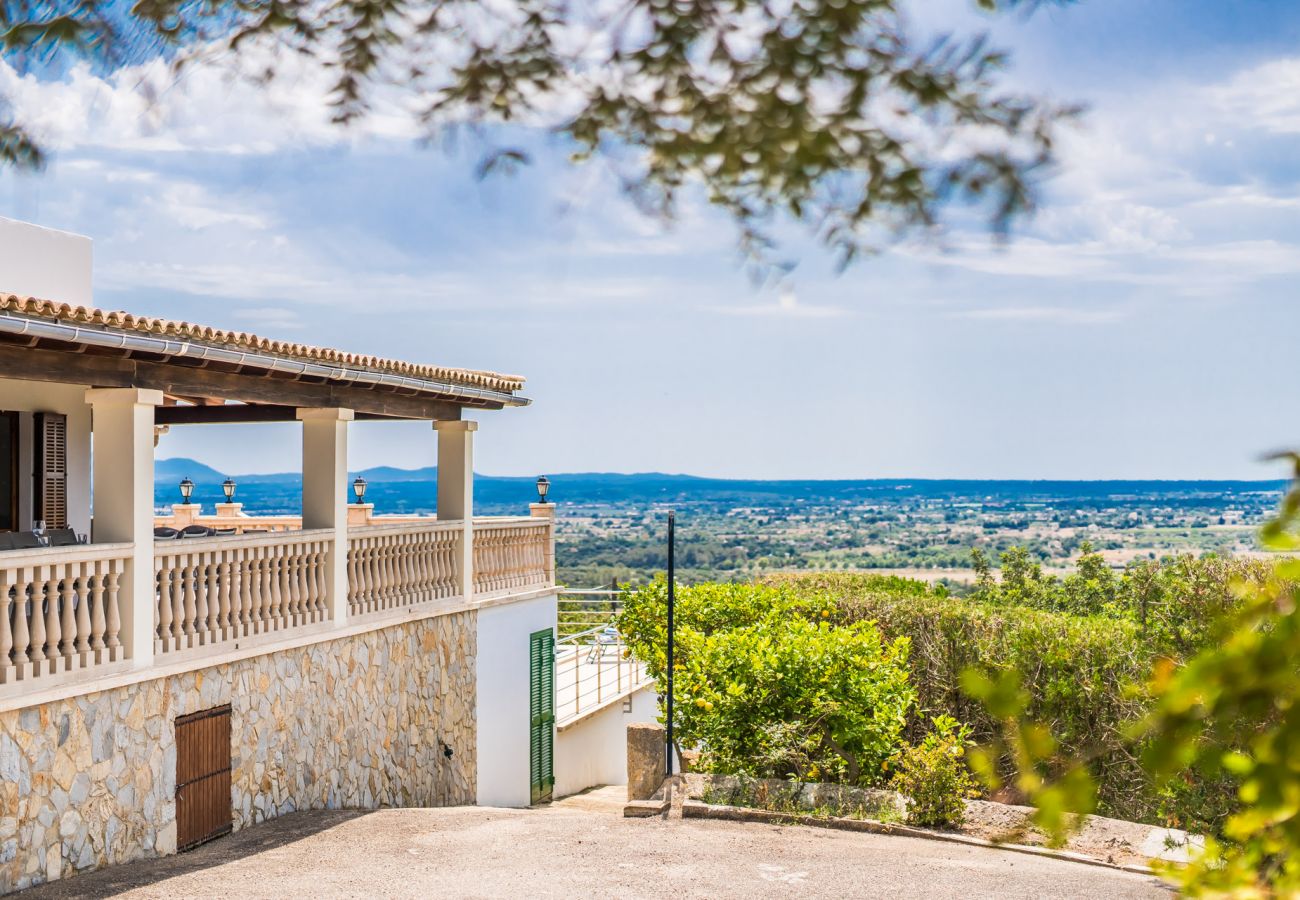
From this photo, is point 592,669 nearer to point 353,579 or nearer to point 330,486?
point 353,579

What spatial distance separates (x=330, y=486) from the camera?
35.2 ft

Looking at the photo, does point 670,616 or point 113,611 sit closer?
point 113,611

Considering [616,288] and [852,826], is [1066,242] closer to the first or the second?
[616,288]

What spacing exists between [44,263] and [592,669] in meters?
12.6

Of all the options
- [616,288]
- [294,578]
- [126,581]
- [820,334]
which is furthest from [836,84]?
[294,578]

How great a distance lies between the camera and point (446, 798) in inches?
506

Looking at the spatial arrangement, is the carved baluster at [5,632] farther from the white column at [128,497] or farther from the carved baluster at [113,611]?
the white column at [128,497]

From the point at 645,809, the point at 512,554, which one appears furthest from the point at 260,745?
the point at 512,554

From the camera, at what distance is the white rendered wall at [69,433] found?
10.6 m

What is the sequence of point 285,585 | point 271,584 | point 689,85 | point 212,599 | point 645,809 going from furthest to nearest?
point 645,809 → point 285,585 → point 271,584 → point 212,599 → point 689,85

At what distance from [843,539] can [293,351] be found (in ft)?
59.7

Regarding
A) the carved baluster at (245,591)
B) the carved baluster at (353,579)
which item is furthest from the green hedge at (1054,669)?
the carved baluster at (245,591)

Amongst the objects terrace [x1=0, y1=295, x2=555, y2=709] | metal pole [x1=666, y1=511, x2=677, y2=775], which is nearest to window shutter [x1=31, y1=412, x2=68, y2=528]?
terrace [x1=0, y1=295, x2=555, y2=709]

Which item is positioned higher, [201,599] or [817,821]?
[201,599]
